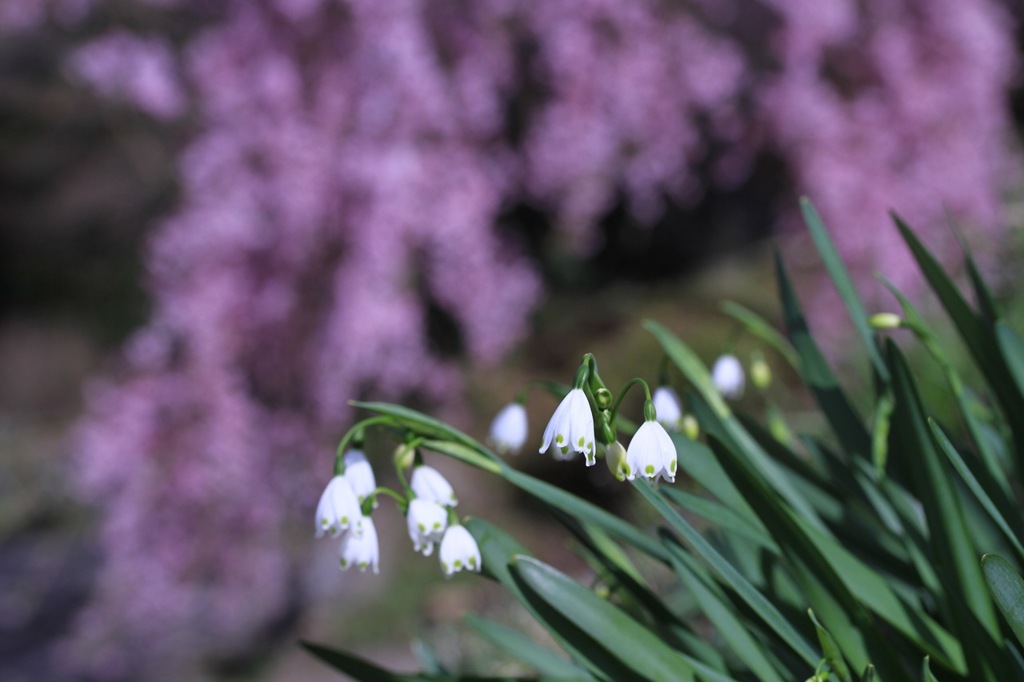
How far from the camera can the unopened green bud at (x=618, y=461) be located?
85 cm

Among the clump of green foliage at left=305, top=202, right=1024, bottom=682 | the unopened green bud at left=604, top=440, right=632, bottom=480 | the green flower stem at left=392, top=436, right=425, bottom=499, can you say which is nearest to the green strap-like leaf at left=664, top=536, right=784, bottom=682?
the clump of green foliage at left=305, top=202, right=1024, bottom=682

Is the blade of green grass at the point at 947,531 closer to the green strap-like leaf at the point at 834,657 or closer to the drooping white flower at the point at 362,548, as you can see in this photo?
the green strap-like leaf at the point at 834,657

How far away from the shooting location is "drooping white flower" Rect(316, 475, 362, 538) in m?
0.92

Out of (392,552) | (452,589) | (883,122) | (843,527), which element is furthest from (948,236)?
(843,527)

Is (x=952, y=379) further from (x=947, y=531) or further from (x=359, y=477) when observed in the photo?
(x=359, y=477)

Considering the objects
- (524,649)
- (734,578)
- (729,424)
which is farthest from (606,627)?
(729,424)

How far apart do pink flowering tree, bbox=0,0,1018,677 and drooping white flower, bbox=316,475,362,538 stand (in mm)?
2086

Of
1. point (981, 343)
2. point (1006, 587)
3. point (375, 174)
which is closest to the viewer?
point (1006, 587)

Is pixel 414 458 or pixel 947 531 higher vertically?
pixel 414 458

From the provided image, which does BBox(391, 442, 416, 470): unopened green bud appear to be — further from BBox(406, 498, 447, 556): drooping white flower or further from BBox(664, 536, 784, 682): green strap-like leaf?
BBox(664, 536, 784, 682): green strap-like leaf

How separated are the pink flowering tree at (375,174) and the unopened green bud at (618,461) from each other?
220cm

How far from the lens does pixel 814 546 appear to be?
911mm

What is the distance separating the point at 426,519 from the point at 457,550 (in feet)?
0.14

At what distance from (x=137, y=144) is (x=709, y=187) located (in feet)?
9.10
